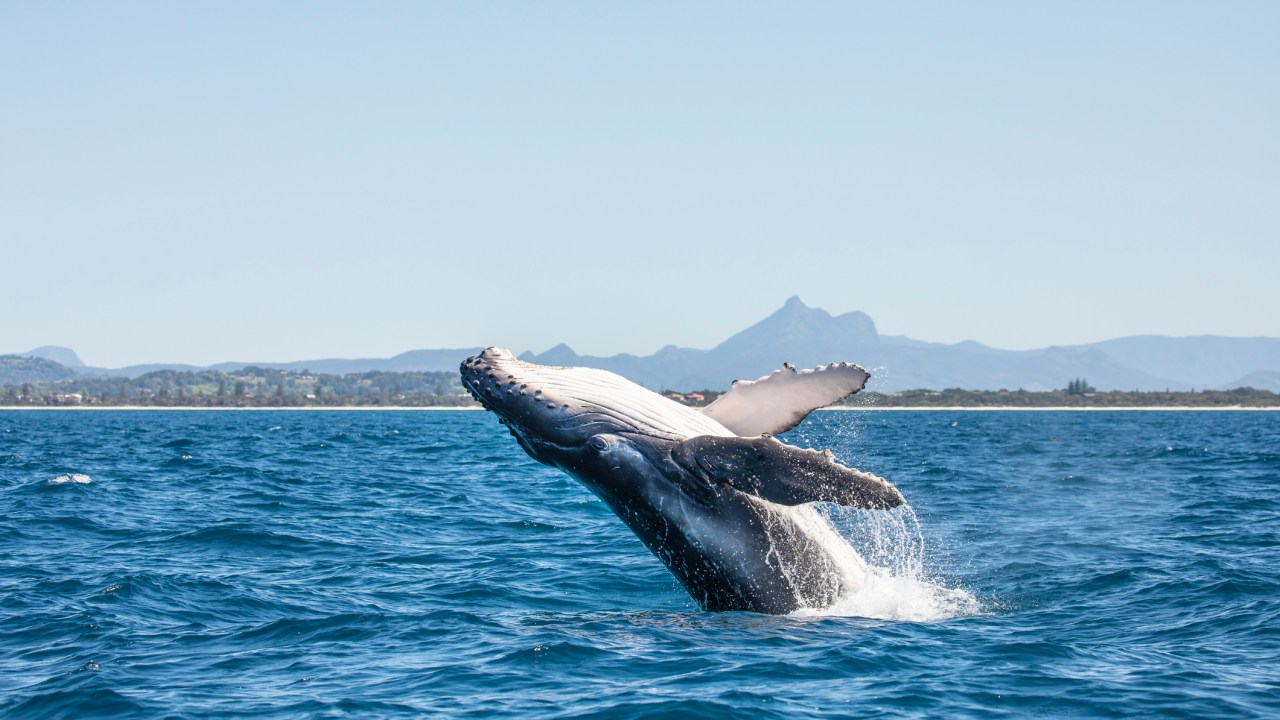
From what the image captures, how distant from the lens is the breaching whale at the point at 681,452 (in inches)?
347

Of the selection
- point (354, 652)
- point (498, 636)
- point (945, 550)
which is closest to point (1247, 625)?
point (945, 550)

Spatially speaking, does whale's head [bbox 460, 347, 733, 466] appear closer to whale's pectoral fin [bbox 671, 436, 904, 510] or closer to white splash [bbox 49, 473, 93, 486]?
whale's pectoral fin [bbox 671, 436, 904, 510]

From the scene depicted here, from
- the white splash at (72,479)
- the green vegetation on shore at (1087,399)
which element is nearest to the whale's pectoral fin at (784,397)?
the white splash at (72,479)

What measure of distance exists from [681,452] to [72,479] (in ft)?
68.3

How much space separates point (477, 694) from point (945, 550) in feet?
26.6

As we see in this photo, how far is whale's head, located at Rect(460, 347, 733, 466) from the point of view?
8852 mm

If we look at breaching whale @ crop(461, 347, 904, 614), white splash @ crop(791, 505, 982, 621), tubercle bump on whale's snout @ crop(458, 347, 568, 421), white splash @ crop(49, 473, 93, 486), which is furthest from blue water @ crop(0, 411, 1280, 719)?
white splash @ crop(49, 473, 93, 486)

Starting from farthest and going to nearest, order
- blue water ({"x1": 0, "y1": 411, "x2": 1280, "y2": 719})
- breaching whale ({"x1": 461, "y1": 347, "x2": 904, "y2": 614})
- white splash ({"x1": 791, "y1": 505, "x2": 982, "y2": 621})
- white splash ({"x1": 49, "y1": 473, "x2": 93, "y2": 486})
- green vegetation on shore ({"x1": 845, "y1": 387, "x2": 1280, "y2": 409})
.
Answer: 1. green vegetation on shore ({"x1": 845, "y1": 387, "x2": 1280, "y2": 409})
2. white splash ({"x1": 49, "y1": 473, "x2": 93, "y2": 486})
3. white splash ({"x1": 791, "y1": 505, "x2": 982, "y2": 621})
4. breaching whale ({"x1": 461, "y1": 347, "x2": 904, "y2": 614})
5. blue water ({"x1": 0, "y1": 411, "x2": 1280, "y2": 719})

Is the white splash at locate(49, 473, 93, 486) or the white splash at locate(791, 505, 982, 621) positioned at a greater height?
the white splash at locate(791, 505, 982, 621)

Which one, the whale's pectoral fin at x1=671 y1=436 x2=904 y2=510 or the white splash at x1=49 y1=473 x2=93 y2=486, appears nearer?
the whale's pectoral fin at x1=671 y1=436 x2=904 y2=510

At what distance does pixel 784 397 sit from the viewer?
899 cm

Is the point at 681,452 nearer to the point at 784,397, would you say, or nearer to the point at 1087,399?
the point at 784,397

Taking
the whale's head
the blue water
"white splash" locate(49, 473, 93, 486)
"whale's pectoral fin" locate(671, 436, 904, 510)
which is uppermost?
the whale's head

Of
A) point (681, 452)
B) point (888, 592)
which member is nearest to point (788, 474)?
point (681, 452)
